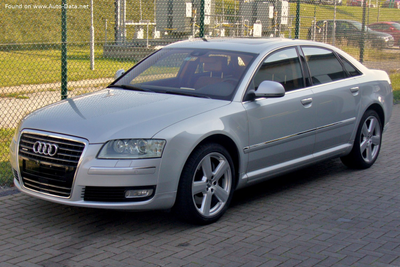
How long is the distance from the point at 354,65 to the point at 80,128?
3.91 m

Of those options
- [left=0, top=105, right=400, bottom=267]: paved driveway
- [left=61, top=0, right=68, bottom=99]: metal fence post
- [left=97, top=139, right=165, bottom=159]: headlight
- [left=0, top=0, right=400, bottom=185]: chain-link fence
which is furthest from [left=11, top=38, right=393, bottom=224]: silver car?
[left=0, top=0, right=400, bottom=185]: chain-link fence

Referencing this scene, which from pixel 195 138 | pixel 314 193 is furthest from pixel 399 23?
pixel 195 138

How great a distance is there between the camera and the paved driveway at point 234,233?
4.11 m

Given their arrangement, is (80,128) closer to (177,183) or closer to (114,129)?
(114,129)

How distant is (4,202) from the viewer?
18.0 ft

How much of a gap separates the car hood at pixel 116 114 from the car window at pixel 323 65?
1565 mm

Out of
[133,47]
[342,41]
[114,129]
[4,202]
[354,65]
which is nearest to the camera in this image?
[114,129]

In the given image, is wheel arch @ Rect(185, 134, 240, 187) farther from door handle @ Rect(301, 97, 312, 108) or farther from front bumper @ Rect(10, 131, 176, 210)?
door handle @ Rect(301, 97, 312, 108)

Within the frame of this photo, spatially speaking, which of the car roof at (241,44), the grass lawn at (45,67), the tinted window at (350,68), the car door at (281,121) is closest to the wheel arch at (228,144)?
the car door at (281,121)

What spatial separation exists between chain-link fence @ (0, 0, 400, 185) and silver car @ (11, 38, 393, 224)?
1.78 meters

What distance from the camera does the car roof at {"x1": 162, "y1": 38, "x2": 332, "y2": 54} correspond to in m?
5.82

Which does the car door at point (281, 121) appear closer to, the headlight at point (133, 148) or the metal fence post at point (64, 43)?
the headlight at point (133, 148)

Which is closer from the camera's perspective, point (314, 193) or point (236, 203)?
point (236, 203)

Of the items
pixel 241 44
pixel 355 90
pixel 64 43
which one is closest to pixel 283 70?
pixel 241 44
